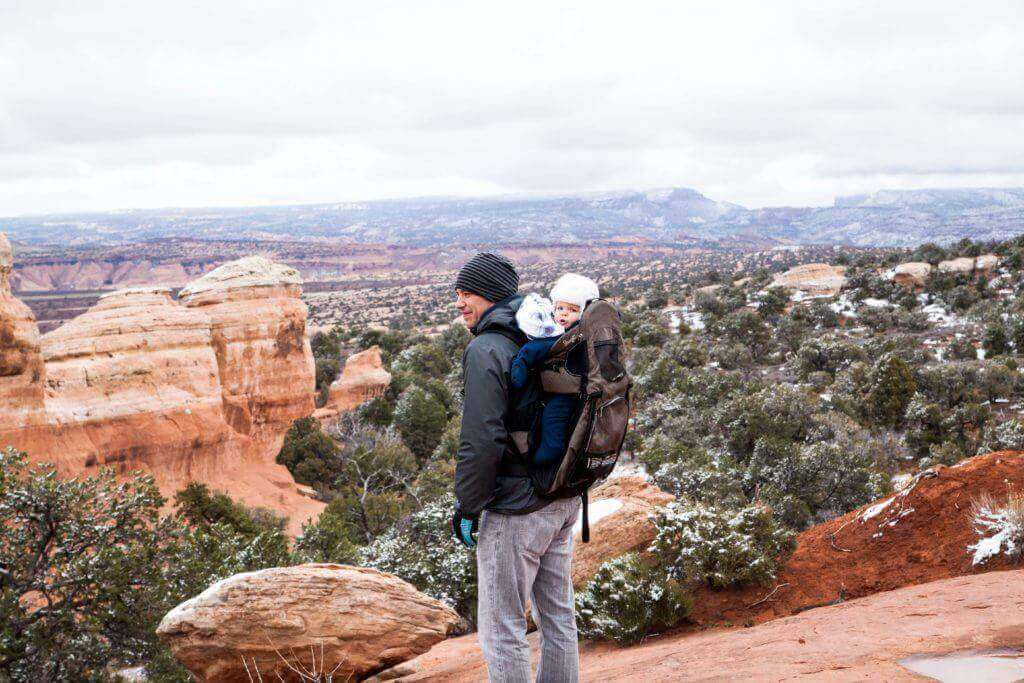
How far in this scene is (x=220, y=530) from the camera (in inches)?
448

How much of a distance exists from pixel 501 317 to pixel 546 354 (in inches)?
12.8

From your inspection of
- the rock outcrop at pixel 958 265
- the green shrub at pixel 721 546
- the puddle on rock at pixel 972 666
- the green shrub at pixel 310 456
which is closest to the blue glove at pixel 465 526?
the puddle on rock at pixel 972 666

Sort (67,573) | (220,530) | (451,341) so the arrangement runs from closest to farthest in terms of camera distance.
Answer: (67,573), (220,530), (451,341)

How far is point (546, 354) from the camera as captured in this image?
320 centimetres

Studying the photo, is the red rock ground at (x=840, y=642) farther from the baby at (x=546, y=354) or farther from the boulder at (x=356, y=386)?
the boulder at (x=356, y=386)

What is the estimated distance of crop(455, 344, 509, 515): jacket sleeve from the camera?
3066mm

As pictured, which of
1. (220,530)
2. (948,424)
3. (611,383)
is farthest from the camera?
(948,424)

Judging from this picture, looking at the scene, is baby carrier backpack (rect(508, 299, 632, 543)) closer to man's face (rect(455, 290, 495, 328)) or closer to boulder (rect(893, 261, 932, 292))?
man's face (rect(455, 290, 495, 328))

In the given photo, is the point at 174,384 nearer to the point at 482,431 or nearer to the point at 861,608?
the point at 482,431

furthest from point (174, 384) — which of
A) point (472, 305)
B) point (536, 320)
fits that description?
point (536, 320)

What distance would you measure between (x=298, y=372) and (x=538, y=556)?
1908 centimetres

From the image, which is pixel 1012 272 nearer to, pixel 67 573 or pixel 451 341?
pixel 451 341

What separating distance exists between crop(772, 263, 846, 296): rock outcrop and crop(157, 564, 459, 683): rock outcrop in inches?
1463

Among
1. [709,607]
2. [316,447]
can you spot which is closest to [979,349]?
[709,607]
